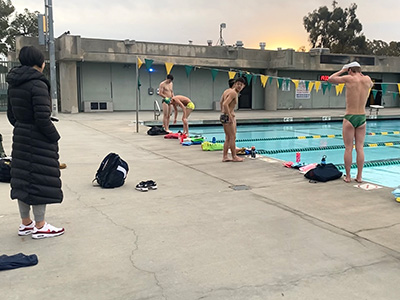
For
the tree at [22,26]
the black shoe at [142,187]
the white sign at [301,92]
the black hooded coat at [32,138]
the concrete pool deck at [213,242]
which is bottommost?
the concrete pool deck at [213,242]

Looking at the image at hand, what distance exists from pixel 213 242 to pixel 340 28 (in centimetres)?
5131

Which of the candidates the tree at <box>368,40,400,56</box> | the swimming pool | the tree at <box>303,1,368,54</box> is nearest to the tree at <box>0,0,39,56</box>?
the swimming pool

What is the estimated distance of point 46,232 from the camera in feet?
11.6

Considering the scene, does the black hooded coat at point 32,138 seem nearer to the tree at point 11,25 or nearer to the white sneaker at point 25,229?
the white sneaker at point 25,229

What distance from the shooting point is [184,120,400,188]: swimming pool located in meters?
8.52

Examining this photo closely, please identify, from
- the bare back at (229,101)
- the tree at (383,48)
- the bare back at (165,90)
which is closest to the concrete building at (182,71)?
the bare back at (165,90)

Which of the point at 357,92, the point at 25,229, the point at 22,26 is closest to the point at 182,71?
the point at 22,26

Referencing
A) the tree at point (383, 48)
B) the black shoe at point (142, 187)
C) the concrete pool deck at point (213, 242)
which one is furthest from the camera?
the tree at point (383, 48)

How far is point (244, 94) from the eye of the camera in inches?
1028

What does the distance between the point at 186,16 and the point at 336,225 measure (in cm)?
2287

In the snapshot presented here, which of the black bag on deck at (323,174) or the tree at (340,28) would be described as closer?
the black bag on deck at (323,174)

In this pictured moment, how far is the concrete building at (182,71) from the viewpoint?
20281mm

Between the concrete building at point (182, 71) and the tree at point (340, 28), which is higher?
the tree at point (340, 28)

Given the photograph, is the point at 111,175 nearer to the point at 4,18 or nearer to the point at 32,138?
the point at 32,138
